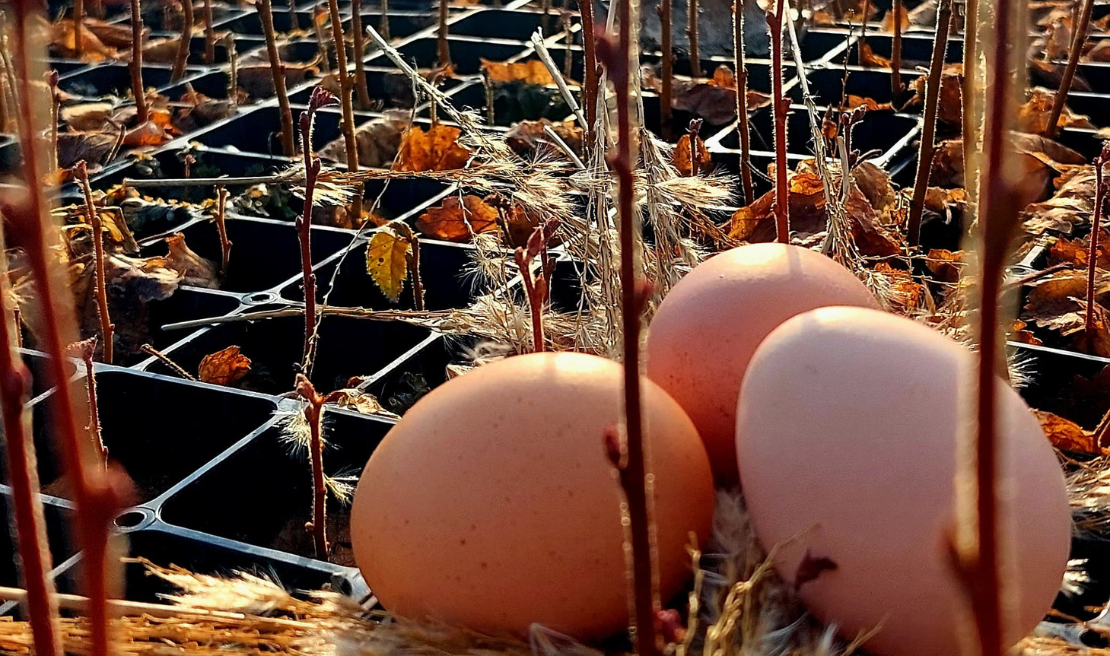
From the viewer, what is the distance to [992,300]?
0.31 metres

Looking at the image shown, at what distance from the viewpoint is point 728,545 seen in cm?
84

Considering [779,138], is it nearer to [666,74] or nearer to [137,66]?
[666,74]

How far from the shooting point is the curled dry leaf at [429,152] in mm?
2146

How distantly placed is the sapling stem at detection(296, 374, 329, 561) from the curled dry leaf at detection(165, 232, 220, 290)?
782 mm

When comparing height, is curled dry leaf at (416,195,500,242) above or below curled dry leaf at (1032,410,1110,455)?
above

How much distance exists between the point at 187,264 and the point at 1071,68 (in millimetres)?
1517

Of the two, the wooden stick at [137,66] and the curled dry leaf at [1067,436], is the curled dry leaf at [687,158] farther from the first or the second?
the wooden stick at [137,66]

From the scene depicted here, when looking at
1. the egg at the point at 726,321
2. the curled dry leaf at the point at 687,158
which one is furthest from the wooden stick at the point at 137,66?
the egg at the point at 726,321

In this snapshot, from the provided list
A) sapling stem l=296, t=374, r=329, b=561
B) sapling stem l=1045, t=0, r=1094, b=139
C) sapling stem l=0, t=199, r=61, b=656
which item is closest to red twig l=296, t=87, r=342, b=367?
sapling stem l=296, t=374, r=329, b=561

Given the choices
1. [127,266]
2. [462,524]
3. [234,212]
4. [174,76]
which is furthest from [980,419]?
[174,76]

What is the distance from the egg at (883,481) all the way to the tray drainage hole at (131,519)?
27.4 inches

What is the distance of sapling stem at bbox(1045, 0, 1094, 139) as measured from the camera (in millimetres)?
1868

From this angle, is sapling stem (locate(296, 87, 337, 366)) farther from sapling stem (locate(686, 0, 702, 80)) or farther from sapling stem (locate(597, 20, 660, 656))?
sapling stem (locate(686, 0, 702, 80))

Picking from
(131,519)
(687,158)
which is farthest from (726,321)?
(687,158)
